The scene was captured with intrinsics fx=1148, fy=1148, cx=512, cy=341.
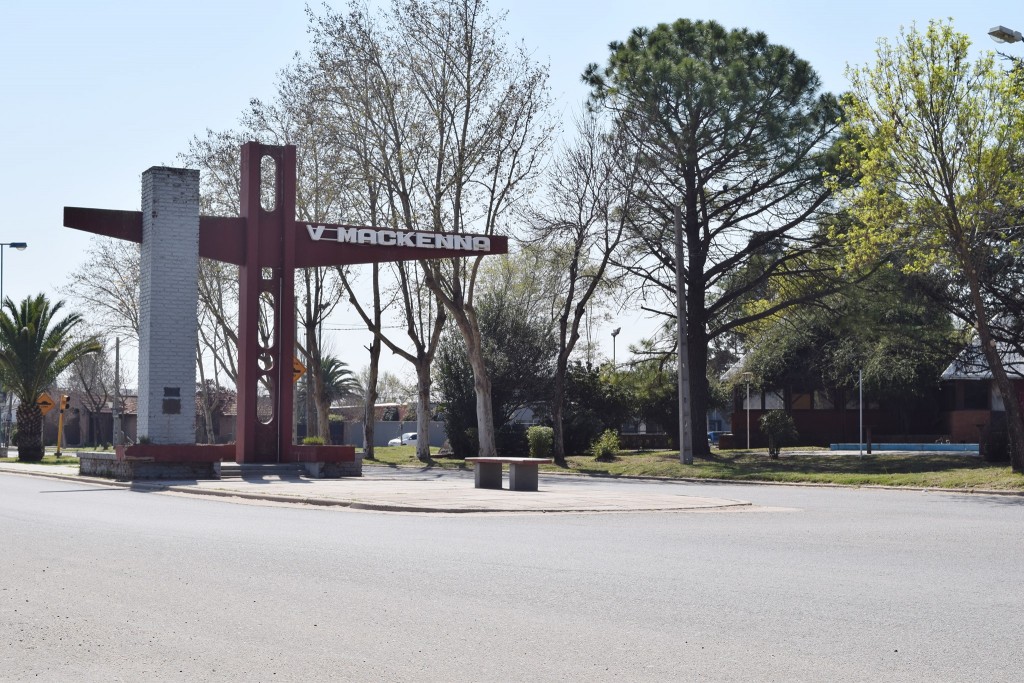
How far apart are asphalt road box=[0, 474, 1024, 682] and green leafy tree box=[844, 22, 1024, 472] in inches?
452

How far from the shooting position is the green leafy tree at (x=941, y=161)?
25000 millimetres

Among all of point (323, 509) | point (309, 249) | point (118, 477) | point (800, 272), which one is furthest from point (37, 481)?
point (800, 272)

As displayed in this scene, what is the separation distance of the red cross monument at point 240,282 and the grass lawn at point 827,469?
8.66m

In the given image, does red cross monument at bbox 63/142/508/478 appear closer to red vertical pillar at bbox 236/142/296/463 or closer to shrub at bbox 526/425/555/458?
red vertical pillar at bbox 236/142/296/463

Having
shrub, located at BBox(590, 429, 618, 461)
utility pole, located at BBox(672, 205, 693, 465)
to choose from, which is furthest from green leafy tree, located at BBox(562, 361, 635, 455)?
utility pole, located at BBox(672, 205, 693, 465)

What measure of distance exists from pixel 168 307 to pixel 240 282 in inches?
105

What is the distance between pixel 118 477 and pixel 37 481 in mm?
2653

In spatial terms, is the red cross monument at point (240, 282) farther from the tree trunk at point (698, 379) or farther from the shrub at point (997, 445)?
the shrub at point (997, 445)

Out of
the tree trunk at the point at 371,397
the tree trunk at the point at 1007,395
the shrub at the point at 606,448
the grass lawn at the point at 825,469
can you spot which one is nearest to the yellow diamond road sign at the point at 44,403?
the tree trunk at the point at 371,397

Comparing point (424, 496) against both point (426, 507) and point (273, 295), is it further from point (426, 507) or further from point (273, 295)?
point (273, 295)

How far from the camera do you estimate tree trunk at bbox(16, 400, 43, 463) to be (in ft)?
153

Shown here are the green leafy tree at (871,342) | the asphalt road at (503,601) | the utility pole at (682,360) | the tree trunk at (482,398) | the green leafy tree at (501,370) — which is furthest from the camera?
Answer: the green leafy tree at (501,370)

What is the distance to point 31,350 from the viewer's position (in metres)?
49.3

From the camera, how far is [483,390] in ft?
138
